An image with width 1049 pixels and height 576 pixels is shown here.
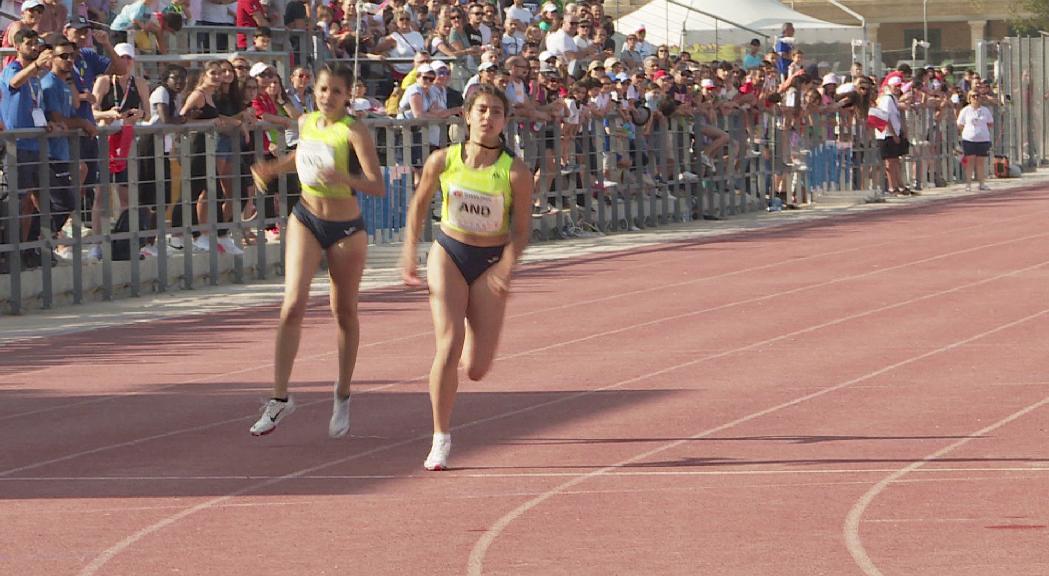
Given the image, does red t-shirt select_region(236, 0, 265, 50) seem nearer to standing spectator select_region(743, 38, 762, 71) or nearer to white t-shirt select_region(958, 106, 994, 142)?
standing spectator select_region(743, 38, 762, 71)

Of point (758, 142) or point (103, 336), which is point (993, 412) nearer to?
point (103, 336)

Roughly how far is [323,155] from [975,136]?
96.7 ft

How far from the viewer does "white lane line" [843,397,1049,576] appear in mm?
7792

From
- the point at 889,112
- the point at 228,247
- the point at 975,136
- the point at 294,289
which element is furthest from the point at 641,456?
the point at 975,136

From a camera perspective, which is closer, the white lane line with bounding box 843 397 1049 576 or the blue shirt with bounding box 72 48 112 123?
the white lane line with bounding box 843 397 1049 576

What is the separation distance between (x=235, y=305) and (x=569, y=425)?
7650 mm

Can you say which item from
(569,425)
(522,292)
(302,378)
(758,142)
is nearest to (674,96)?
(758,142)

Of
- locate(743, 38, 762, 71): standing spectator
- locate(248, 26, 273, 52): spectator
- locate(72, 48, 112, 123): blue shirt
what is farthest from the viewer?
locate(743, 38, 762, 71): standing spectator

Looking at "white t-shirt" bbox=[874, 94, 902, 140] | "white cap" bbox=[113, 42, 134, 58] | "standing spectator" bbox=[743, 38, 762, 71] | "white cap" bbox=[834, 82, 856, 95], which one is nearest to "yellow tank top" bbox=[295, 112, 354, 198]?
"white cap" bbox=[113, 42, 134, 58]

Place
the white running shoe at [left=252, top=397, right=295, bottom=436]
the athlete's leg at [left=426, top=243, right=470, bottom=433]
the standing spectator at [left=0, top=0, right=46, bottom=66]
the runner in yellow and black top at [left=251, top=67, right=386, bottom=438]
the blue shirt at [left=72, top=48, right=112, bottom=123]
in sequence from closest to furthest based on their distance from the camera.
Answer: the athlete's leg at [left=426, top=243, right=470, bottom=433] → the runner in yellow and black top at [left=251, top=67, right=386, bottom=438] → the white running shoe at [left=252, top=397, right=295, bottom=436] → the blue shirt at [left=72, top=48, right=112, bottom=123] → the standing spectator at [left=0, top=0, right=46, bottom=66]

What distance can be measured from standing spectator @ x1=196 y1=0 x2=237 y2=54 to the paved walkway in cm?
355

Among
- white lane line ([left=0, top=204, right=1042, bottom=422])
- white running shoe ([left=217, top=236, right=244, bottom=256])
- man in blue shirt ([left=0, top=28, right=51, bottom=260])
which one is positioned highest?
man in blue shirt ([left=0, top=28, right=51, bottom=260])

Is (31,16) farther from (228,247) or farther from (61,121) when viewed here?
(228,247)

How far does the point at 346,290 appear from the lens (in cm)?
1108
